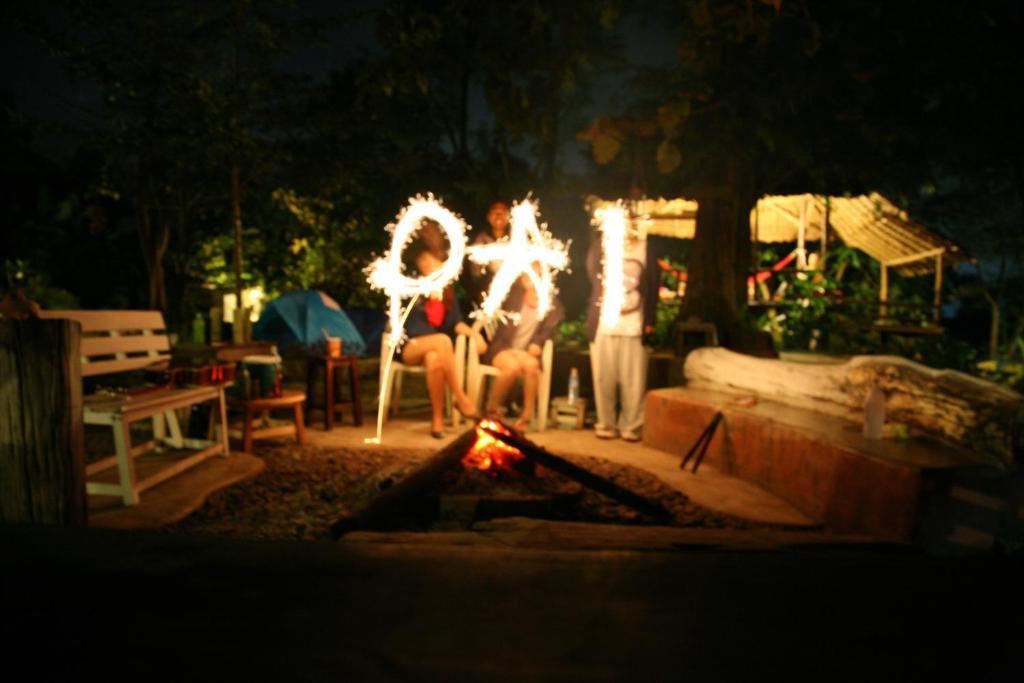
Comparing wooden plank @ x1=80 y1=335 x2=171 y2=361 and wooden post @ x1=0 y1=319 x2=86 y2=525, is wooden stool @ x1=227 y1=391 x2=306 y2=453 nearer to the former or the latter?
wooden plank @ x1=80 y1=335 x2=171 y2=361

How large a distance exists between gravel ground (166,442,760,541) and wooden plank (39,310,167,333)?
61.6 inches

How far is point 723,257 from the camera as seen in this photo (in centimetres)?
918

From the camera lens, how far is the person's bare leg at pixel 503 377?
707cm

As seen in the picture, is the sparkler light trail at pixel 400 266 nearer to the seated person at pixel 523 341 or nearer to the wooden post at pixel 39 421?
the seated person at pixel 523 341

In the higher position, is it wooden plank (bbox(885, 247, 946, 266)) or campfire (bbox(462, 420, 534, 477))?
wooden plank (bbox(885, 247, 946, 266))

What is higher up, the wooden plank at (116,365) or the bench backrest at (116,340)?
the bench backrest at (116,340)

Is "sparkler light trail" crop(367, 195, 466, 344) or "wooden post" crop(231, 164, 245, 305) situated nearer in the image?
"sparkler light trail" crop(367, 195, 466, 344)

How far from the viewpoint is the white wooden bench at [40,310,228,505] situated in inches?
160

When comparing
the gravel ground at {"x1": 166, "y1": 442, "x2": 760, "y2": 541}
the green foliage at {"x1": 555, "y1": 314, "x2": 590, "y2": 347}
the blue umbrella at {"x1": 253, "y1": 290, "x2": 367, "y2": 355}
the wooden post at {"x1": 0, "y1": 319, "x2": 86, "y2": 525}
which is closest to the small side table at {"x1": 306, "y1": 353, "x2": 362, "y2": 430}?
the gravel ground at {"x1": 166, "y1": 442, "x2": 760, "y2": 541}

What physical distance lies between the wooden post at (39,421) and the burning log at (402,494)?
1.15m

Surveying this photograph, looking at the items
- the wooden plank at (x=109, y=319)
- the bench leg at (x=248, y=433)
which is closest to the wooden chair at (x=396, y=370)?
the bench leg at (x=248, y=433)

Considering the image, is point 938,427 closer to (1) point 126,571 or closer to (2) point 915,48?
(2) point 915,48

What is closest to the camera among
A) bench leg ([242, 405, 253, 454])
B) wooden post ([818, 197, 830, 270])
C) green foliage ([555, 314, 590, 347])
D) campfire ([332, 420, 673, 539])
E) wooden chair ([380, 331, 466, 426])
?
campfire ([332, 420, 673, 539])

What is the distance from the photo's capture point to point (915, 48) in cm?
606
